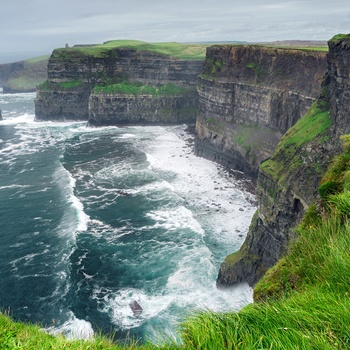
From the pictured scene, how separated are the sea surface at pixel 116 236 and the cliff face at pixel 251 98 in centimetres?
436

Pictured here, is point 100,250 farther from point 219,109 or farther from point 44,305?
point 219,109

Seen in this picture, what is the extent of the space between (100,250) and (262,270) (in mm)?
15921

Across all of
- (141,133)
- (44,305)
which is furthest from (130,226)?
(141,133)

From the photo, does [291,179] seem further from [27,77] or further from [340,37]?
[27,77]

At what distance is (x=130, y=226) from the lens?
4184cm

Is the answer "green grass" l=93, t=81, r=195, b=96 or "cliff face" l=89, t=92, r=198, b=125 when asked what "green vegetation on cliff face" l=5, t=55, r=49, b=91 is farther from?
"cliff face" l=89, t=92, r=198, b=125

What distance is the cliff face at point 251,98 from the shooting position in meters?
51.2

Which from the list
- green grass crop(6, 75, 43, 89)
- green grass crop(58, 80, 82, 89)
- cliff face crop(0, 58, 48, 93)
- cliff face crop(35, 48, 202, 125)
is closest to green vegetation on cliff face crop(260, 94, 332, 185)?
cliff face crop(35, 48, 202, 125)

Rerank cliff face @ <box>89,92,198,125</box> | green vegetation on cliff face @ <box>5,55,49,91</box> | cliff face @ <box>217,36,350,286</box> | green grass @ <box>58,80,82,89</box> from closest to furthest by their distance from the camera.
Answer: cliff face @ <box>217,36,350,286</box> < cliff face @ <box>89,92,198,125</box> < green grass @ <box>58,80,82,89</box> < green vegetation on cliff face @ <box>5,55,49,91</box>

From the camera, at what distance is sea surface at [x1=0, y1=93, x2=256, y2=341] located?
28.8 metres

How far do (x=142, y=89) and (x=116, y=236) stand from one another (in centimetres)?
6414

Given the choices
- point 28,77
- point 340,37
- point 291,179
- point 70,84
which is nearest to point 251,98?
point 340,37

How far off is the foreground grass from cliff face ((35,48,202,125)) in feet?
286

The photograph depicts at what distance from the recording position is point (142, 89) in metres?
97.0
